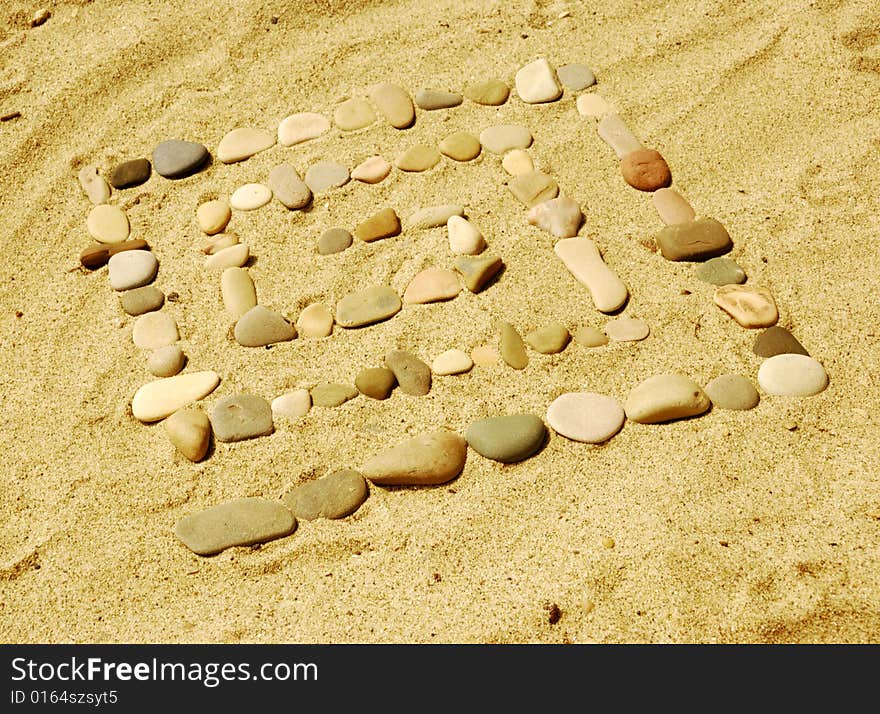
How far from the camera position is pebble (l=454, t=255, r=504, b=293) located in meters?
1.97

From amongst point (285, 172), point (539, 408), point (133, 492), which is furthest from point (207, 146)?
point (539, 408)

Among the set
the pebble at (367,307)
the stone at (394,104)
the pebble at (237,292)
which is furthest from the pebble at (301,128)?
the pebble at (367,307)

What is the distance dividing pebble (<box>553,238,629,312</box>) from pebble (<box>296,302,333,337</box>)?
1.85 ft

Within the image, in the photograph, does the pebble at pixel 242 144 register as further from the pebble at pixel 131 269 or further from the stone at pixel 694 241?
the stone at pixel 694 241

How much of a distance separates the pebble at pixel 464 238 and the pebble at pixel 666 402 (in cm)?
54

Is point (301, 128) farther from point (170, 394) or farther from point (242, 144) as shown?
point (170, 394)

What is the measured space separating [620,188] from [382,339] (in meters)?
0.77

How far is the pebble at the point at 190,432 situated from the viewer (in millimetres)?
1722

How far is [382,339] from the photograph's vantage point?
190 cm

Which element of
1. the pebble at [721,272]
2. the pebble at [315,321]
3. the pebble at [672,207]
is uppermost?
the pebble at [315,321]

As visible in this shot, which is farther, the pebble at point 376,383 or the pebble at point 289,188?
the pebble at point 289,188

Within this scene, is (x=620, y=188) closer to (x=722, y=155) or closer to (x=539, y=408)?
(x=722, y=155)

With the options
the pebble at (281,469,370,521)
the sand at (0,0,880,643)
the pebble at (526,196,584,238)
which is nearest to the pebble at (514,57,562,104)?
the sand at (0,0,880,643)

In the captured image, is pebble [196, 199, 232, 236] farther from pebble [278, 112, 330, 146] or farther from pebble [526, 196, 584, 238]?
pebble [526, 196, 584, 238]
